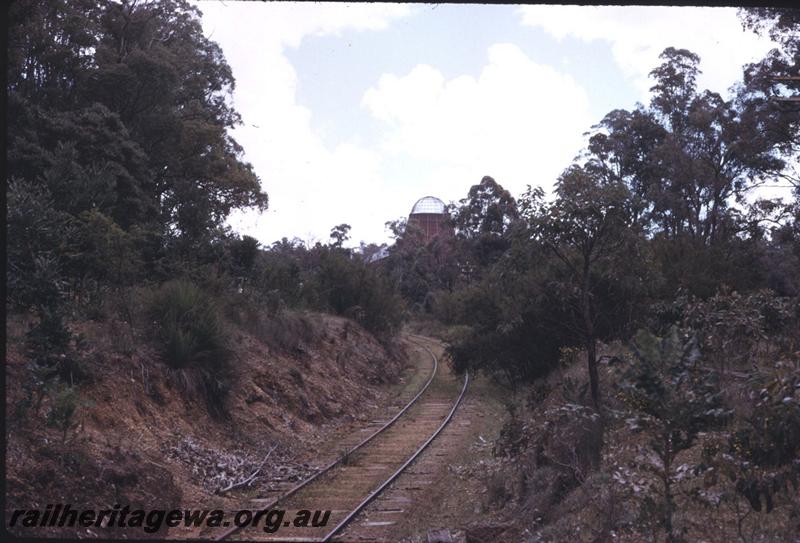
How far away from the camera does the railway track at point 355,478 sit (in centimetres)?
982

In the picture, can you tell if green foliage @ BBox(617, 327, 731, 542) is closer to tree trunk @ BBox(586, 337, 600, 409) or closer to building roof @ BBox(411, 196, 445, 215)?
tree trunk @ BBox(586, 337, 600, 409)

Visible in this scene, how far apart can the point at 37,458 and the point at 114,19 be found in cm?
2466

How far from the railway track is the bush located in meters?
3.11

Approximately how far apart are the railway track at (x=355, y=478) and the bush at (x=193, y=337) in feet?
10.2

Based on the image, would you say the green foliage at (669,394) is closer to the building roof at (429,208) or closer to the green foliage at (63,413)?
the green foliage at (63,413)

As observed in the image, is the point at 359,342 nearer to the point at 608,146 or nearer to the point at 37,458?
the point at 608,146

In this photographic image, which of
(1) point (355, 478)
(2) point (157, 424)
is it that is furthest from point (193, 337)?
(1) point (355, 478)

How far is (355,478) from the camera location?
13617 mm

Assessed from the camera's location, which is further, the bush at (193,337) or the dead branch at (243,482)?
the bush at (193,337)

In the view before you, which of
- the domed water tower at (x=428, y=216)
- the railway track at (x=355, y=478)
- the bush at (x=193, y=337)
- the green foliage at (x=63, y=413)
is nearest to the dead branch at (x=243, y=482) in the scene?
the railway track at (x=355, y=478)

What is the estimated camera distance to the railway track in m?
9.82

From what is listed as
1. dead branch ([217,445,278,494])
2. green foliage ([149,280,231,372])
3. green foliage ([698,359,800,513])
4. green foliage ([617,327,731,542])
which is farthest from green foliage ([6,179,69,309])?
green foliage ([698,359,800,513])

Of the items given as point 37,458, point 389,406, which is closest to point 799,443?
point 37,458

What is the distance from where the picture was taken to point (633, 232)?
12727 millimetres
